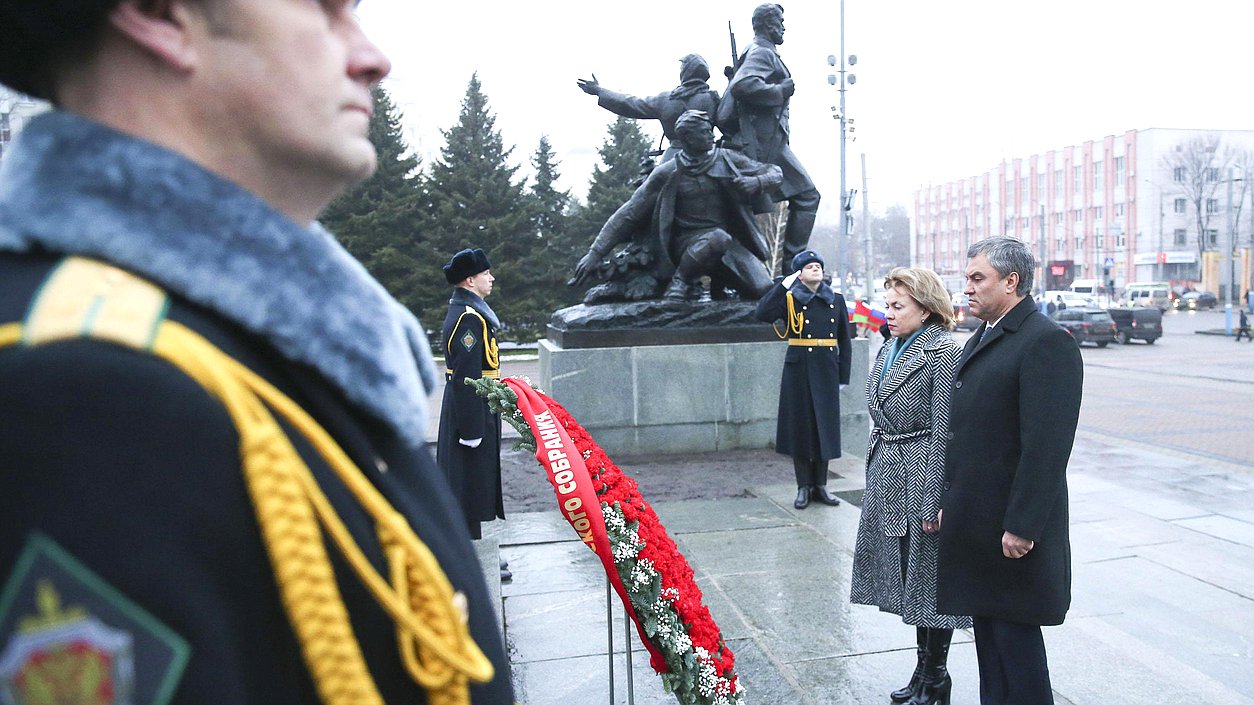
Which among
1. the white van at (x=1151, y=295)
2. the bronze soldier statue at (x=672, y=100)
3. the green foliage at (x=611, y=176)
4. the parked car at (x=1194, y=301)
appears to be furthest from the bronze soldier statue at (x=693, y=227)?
the parked car at (x=1194, y=301)

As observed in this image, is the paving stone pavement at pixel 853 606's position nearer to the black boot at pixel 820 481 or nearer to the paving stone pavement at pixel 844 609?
the paving stone pavement at pixel 844 609

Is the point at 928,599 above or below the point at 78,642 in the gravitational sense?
below

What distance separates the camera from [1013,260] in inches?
150

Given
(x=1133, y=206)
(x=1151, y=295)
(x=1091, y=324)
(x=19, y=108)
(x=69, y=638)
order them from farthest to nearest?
1. (x=1133, y=206)
2. (x=1151, y=295)
3. (x=1091, y=324)
4. (x=19, y=108)
5. (x=69, y=638)

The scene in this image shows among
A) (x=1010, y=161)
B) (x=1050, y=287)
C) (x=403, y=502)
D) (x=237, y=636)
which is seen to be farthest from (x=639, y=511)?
(x=1010, y=161)

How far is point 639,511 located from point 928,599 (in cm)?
174

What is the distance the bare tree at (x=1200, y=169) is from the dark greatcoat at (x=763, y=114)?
193 ft

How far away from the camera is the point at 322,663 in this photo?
0.81m

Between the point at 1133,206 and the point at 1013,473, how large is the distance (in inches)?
3061

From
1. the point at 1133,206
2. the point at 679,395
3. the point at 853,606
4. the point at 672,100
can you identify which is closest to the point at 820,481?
the point at 679,395

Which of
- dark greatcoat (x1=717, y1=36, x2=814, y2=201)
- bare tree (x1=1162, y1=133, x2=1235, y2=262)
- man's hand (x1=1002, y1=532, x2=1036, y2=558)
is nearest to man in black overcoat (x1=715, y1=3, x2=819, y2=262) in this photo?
dark greatcoat (x1=717, y1=36, x2=814, y2=201)

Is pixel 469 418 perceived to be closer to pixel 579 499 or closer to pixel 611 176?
pixel 579 499

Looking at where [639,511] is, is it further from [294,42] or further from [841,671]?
[294,42]

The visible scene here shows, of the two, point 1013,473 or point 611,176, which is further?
point 611,176
